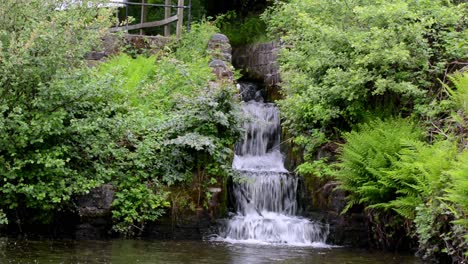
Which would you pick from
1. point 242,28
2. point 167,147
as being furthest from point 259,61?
point 167,147

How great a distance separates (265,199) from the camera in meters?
13.8

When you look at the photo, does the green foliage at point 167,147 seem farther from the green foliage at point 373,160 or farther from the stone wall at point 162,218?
the green foliage at point 373,160

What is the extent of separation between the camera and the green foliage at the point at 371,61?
520 inches

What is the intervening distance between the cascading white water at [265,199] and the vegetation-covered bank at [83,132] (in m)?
0.72

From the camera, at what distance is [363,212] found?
42.4 ft

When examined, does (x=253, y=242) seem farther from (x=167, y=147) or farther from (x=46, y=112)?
(x=46, y=112)

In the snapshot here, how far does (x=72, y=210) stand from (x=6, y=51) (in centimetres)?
283

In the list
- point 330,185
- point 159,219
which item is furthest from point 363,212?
point 159,219

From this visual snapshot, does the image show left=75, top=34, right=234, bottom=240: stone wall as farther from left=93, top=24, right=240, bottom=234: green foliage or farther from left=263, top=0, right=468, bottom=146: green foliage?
left=263, top=0, right=468, bottom=146: green foliage

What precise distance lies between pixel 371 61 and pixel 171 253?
4.97 m

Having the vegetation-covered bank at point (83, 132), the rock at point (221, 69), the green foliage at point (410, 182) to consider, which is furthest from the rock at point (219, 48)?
the green foliage at point (410, 182)

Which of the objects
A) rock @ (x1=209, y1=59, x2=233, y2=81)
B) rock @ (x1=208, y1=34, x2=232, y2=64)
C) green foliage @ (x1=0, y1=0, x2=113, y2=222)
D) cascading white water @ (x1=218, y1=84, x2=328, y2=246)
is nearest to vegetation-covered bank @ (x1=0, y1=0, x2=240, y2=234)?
green foliage @ (x1=0, y1=0, x2=113, y2=222)

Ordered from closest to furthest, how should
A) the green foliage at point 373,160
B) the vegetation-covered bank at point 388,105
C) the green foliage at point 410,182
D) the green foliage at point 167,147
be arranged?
1. the green foliage at point 410,182
2. the vegetation-covered bank at point 388,105
3. the green foliage at point 373,160
4. the green foliage at point 167,147

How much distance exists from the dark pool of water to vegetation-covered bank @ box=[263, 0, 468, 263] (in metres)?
0.97
